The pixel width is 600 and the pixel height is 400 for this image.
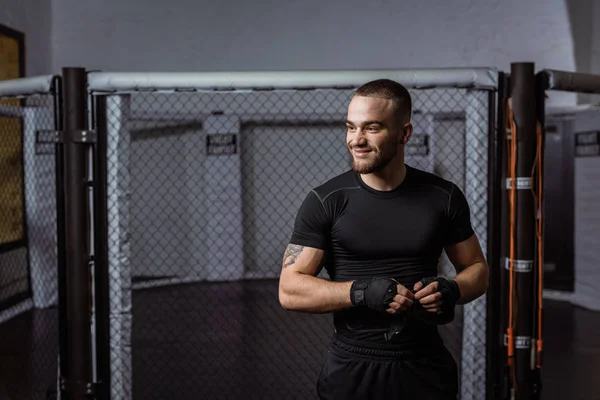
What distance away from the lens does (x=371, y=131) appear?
1871 mm

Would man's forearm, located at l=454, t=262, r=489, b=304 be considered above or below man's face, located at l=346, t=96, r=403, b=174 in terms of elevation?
below

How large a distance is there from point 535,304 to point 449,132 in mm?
5188

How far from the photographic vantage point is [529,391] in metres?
2.80

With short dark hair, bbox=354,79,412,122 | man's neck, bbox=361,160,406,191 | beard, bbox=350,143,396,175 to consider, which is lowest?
man's neck, bbox=361,160,406,191

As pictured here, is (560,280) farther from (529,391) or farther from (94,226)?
(94,226)

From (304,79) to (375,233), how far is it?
107 cm

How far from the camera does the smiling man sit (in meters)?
1.87

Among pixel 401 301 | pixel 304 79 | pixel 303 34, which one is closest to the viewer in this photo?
pixel 401 301

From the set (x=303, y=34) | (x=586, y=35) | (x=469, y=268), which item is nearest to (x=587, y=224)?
(x=586, y=35)

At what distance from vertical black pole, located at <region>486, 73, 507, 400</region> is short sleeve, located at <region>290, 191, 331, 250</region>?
3.98 ft

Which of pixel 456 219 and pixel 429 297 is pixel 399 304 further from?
pixel 456 219

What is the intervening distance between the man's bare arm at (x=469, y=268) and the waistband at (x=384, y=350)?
0.64 feet

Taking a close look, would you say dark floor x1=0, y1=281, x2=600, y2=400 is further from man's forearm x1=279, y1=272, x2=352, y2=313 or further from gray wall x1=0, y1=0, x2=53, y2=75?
gray wall x1=0, y1=0, x2=53, y2=75

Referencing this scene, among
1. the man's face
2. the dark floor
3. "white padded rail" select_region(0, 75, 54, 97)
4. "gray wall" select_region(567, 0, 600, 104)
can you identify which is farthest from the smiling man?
"gray wall" select_region(567, 0, 600, 104)
